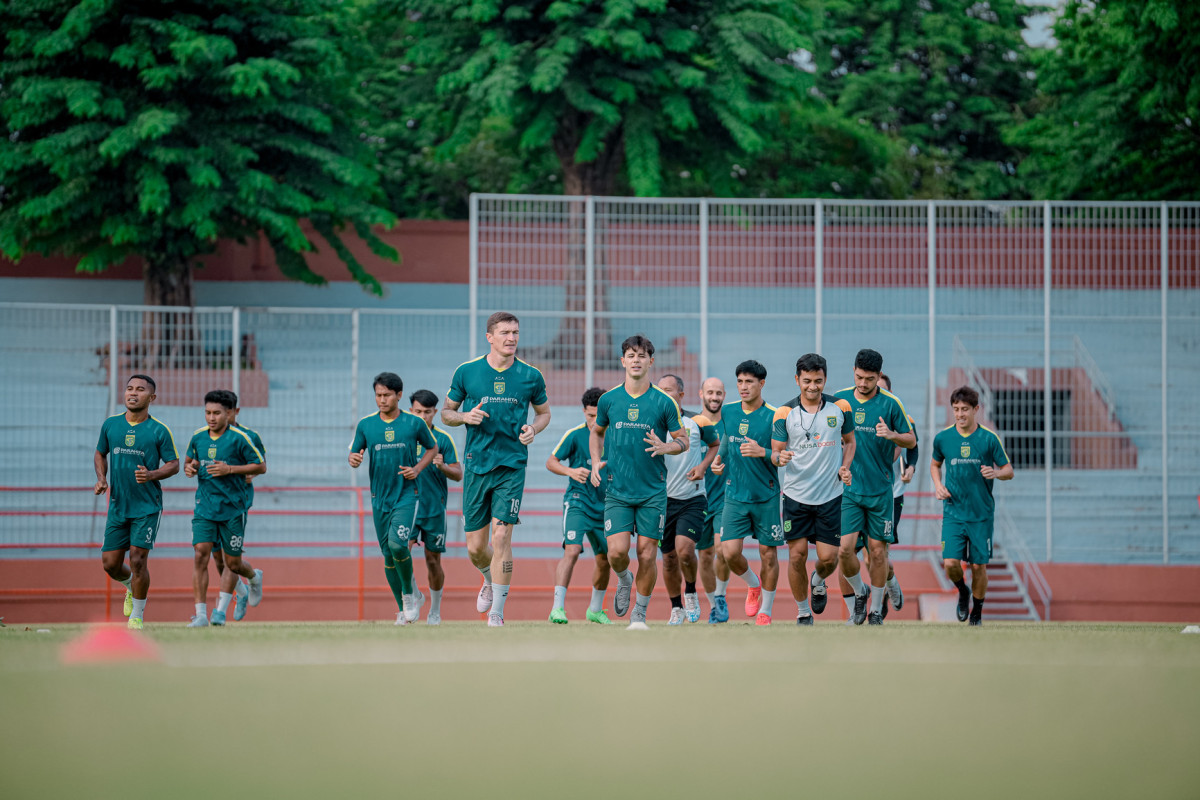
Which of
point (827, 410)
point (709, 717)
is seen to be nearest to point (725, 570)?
point (827, 410)

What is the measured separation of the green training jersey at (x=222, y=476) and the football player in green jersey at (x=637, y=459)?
12.1ft

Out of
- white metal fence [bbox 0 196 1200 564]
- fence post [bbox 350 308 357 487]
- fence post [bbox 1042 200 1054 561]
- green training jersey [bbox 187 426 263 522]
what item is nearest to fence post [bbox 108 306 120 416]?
white metal fence [bbox 0 196 1200 564]

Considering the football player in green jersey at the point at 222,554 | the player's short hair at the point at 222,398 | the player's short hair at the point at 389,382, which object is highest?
the player's short hair at the point at 389,382

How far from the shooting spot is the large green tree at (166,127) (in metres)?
22.5

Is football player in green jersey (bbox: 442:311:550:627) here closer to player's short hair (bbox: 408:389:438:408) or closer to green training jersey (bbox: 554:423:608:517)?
green training jersey (bbox: 554:423:608:517)

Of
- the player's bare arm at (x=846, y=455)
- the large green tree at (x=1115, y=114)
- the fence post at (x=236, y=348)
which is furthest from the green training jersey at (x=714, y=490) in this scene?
the large green tree at (x=1115, y=114)

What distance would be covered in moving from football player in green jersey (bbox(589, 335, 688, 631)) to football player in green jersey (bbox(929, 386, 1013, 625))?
10.9ft

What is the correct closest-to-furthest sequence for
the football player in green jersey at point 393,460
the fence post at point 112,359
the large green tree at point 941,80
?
1. the football player in green jersey at point 393,460
2. the fence post at point 112,359
3. the large green tree at point 941,80

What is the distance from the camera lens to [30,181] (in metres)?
23.5

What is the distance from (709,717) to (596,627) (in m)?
5.27

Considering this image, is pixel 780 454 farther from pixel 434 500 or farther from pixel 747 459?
pixel 434 500

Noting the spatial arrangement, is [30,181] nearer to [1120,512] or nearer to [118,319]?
[118,319]

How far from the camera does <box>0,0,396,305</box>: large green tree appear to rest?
22.5m

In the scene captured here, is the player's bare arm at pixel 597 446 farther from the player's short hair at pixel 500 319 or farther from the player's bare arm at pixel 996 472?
the player's bare arm at pixel 996 472
